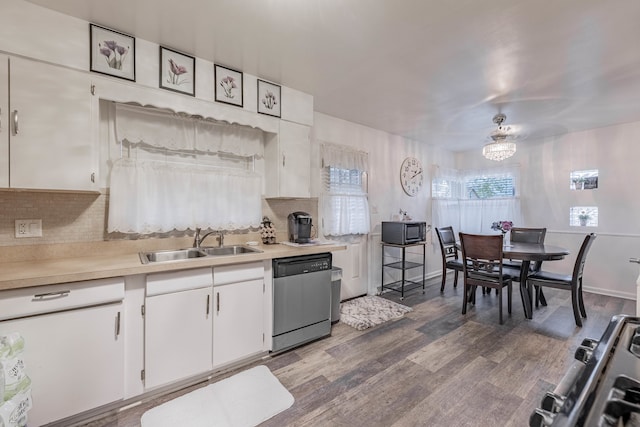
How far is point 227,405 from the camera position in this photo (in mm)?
1772

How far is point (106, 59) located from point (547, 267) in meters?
6.20

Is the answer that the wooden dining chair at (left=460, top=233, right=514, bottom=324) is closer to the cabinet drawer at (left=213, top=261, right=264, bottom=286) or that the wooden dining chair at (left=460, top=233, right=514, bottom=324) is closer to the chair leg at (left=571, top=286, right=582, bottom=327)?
the chair leg at (left=571, top=286, right=582, bottom=327)

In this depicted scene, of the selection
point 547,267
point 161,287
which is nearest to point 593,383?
point 161,287

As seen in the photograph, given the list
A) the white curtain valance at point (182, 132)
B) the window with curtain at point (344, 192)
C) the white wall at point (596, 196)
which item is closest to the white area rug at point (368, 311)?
the window with curtain at point (344, 192)

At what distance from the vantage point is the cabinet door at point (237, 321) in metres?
2.06

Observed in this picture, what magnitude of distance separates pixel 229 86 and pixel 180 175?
879 mm

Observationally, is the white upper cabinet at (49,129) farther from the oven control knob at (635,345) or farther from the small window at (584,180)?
the small window at (584,180)

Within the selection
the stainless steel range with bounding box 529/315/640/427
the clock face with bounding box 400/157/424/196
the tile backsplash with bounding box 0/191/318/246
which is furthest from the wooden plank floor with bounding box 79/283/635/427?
the clock face with bounding box 400/157/424/196

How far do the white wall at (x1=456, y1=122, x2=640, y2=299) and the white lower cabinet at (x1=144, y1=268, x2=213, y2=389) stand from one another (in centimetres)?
523

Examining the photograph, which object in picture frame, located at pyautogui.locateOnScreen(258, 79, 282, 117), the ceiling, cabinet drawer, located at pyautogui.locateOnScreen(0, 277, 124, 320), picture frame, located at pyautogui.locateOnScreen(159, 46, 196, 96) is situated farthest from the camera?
picture frame, located at pyautogui.locateOnScreen(258, 79, 282, 117)

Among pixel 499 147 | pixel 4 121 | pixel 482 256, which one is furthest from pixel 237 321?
pixel 499 147

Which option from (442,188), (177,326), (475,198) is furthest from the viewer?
(475,198)

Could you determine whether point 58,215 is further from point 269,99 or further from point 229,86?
point 269,99

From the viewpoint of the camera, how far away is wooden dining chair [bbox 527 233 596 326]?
292 cm
